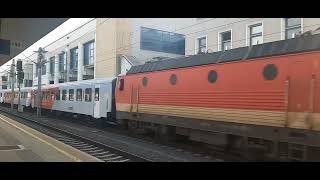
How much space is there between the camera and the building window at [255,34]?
30.0 m

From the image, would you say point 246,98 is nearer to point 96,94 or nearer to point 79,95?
point 96,94

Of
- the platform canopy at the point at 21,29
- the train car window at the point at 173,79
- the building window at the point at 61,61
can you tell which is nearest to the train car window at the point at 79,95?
the platform canopy at the point at 21,29

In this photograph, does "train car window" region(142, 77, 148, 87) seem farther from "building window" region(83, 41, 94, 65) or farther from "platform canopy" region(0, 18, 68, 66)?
"building window" region(83, 41, 94, 65)

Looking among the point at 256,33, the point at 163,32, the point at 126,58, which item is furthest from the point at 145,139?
the point at 163,32

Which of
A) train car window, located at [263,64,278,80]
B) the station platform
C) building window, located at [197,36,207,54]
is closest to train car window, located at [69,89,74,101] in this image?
building window, located at [197,36,207,54]

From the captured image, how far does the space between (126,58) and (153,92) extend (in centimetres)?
2835

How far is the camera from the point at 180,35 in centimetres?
5047

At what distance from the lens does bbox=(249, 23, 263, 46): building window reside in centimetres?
2998

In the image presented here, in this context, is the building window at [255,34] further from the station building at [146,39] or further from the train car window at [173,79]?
the train car window at [173,79]

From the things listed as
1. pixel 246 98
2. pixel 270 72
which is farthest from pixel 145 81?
pixel 270 72

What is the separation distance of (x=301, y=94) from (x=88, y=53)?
49431 millimetres

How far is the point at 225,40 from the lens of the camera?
34031mm

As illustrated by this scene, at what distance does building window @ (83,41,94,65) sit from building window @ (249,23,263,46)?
97.1 ft

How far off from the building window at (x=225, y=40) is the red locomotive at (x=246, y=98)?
15240 millimetres
